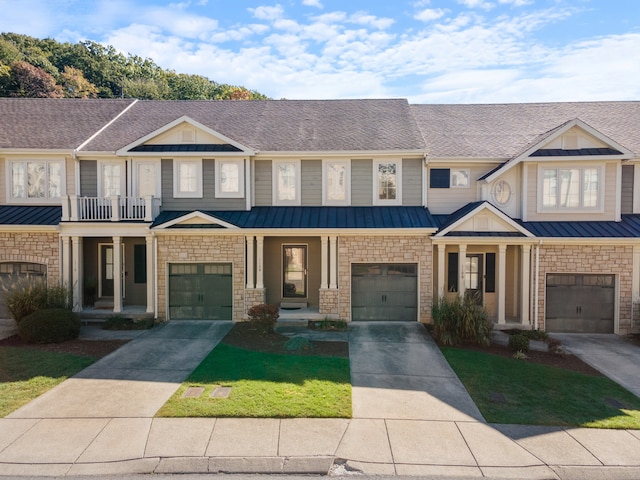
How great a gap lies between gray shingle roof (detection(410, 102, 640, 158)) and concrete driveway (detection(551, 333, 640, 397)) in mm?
6960

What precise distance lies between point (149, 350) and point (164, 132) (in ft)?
28.0

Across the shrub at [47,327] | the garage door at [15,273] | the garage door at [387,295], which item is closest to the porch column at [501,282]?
the garage door at [387,295]

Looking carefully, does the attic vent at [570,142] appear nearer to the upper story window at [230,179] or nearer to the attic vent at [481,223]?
the attic vent at [481,223]

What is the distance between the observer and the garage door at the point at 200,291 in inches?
599

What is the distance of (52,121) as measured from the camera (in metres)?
18.3

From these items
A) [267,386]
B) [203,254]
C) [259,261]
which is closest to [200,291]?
[203,254]

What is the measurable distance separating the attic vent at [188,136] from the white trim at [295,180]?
3.23 m

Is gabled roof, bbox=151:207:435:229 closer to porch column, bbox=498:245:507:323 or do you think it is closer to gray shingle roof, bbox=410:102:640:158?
porch column, bbox=498:245:507:323

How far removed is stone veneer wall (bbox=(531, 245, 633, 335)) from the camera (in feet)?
46.1

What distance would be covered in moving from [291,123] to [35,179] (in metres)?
10.8

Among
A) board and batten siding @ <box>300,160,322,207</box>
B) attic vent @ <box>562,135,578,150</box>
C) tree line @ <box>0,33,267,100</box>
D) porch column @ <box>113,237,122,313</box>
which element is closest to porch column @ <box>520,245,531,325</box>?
attic vent @ <box>562,135,578,150</box>

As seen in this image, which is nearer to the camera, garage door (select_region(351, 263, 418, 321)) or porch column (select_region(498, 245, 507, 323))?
porch column (select_region(498, 245, 507, 323))

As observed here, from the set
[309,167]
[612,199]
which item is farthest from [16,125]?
[612,199]

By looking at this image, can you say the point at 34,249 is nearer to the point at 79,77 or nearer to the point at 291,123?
the point at 291,123
